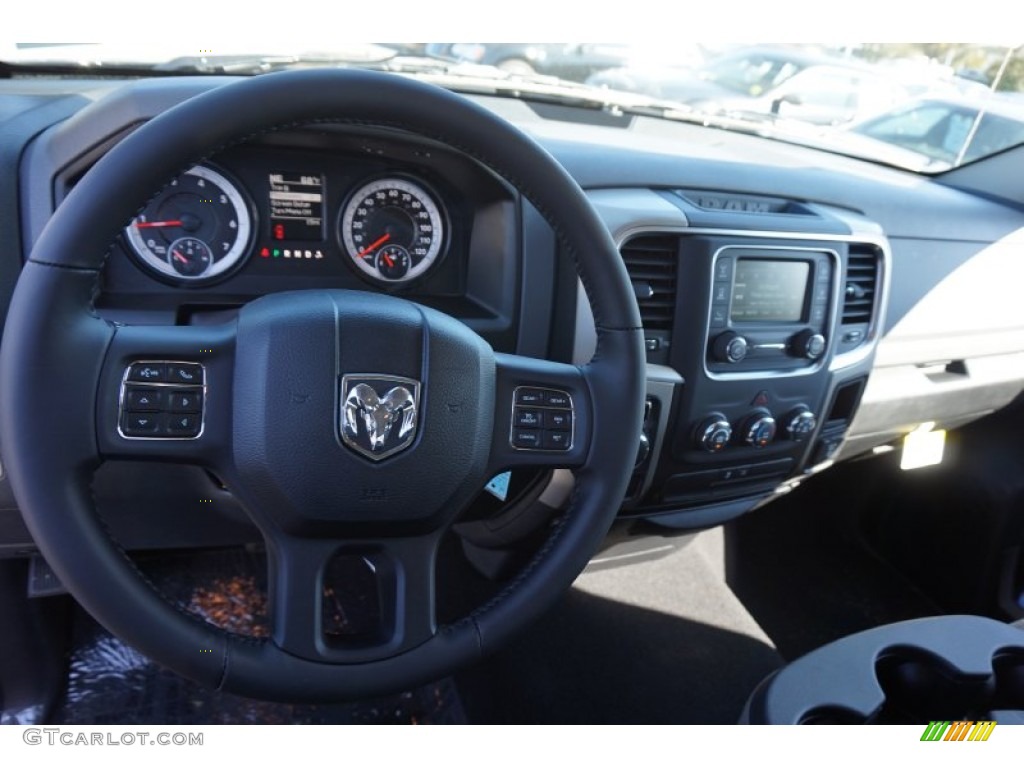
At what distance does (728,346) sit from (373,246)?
67 centimetres

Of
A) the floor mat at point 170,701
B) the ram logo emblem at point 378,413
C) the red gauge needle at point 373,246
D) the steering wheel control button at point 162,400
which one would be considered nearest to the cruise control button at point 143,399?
the steering wheel control button at point 162,400

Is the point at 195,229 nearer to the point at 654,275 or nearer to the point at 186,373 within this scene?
the point at 186,373

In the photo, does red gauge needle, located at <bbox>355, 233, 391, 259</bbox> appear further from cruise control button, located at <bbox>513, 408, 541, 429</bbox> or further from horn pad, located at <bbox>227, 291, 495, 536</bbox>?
cruise control button, located at <bbox>513, 408, 541, 429</bbox>

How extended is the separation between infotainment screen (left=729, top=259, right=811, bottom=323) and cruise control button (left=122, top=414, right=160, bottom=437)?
3.38ft

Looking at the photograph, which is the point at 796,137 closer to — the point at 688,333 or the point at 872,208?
the point at 872,208

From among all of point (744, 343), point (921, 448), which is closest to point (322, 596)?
point (744, 343)

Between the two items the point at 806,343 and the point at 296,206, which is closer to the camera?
the point at 296,206

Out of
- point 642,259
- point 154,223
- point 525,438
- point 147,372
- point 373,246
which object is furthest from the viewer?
point 642,259

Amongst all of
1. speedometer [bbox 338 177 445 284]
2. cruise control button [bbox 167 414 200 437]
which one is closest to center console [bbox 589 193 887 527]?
speedometer [bbox 338 177 445 284]

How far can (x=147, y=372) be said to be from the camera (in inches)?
37.6

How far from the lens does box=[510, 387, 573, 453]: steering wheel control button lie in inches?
43.7

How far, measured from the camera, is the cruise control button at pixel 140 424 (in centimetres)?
95

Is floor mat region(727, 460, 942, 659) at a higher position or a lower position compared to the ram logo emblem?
lower

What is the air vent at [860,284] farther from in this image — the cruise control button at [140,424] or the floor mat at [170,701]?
the cruise control button at [140,424]
